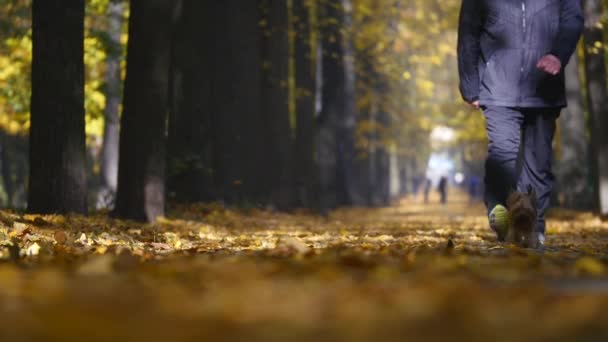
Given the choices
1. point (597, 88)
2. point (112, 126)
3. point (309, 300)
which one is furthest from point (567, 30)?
point (112, 126)

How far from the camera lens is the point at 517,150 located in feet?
27.7

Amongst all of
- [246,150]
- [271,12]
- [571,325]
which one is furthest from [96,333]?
[271,12]

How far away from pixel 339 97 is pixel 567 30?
22211 mm

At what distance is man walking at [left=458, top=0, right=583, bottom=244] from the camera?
834 cm

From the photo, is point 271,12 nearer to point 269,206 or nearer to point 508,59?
point 269,206

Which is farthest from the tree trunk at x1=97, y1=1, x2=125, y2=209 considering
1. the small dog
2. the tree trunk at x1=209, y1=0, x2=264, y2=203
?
the small dog

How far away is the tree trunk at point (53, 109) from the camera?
35.0 feet

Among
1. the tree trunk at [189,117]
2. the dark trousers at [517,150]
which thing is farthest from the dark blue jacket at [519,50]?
the tree trunk at [189,117]

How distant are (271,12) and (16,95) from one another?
5778mm

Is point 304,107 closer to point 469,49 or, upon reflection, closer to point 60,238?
point 469,49

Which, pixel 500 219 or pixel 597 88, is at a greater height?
pixel 597 88

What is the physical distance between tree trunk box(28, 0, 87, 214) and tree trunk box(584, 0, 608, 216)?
10.6 meters

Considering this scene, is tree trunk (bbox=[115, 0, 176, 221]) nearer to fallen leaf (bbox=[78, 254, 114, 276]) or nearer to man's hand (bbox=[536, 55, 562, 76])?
man's hand (bbox=[536, 55, 562, 76])

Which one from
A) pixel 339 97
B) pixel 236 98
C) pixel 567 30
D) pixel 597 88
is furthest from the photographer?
pixel 339 97
